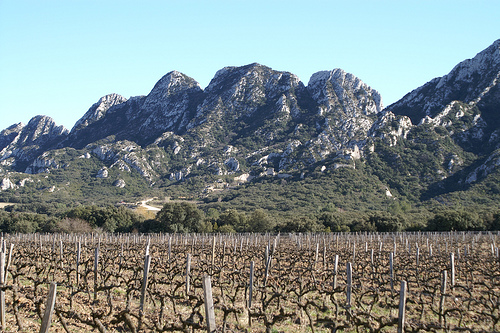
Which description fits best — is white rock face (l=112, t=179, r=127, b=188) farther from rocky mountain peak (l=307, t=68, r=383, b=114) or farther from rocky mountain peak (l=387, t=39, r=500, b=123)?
rocky mountain peak (l=387, t=39, r=500, b=123)

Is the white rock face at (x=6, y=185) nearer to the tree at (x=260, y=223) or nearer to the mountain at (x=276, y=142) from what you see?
the mountain at (x=276, y=142)

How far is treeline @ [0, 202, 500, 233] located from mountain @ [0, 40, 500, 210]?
30994mm

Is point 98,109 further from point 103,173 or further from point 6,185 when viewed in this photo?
point 6,185

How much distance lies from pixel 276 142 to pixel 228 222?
3203 inches

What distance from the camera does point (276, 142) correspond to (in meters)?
143

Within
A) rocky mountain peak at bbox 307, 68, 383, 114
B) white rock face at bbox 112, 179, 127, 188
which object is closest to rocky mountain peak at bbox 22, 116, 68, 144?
white rock face at bbox 112, 179, 127, 188

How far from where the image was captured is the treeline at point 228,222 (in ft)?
174

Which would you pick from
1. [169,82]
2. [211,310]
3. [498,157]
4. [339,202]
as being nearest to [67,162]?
[169,82]

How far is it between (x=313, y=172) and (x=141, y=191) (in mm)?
50223

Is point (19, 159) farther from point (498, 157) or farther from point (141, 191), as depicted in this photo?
point (498, 157)

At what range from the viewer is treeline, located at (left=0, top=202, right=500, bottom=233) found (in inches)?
2083

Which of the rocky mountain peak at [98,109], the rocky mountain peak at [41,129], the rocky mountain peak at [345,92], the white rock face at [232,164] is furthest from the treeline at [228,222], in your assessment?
the rocky mountain peak at [41,129]

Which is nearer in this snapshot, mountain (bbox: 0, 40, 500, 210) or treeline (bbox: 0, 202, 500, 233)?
treeline (bbox: 0, 202, 500, 233)

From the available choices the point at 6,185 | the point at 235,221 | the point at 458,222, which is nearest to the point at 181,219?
the point at 235,221
